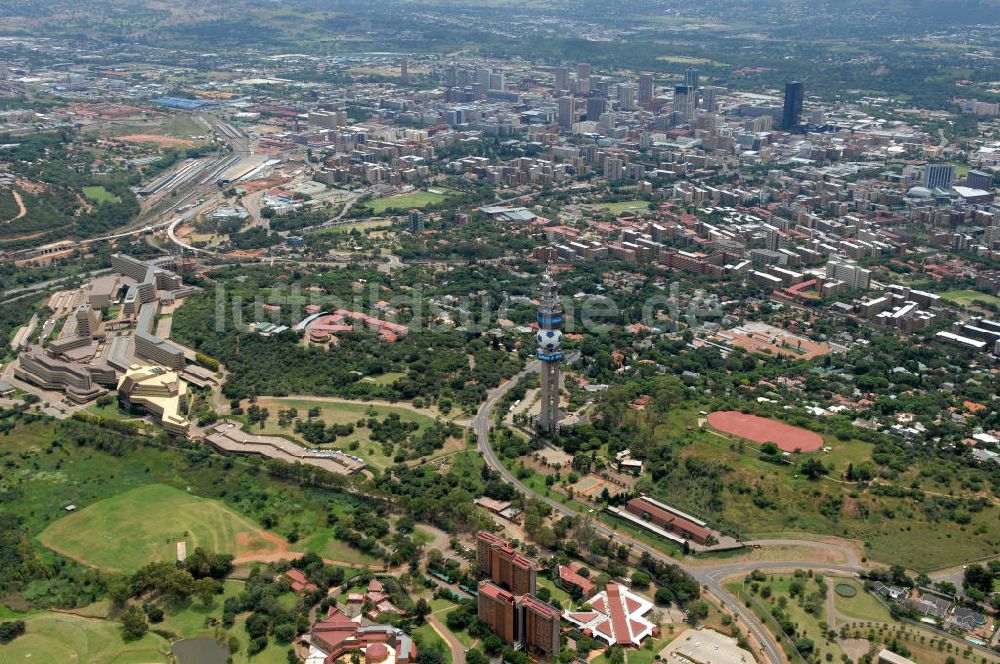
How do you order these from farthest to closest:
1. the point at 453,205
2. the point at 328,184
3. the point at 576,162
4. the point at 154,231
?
the point at 576,162
the point at 328,184
the point at 453,205
the point at 154,231

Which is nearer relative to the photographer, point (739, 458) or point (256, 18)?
point (739, 458)

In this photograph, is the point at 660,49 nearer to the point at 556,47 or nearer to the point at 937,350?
the point at 556,47

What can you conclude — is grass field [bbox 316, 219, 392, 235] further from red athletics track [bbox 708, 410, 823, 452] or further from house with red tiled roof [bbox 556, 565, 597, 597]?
house with red tiled roof [bbox 556, 565, 597, 597]

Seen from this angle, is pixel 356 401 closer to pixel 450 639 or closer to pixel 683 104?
pixel 450 639

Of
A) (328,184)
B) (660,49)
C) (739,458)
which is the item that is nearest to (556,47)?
(660,49)

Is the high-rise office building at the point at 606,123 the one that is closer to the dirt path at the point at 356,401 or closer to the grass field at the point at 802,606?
the dirt path at the point at 356,401

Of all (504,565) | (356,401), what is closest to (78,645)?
(504,565)

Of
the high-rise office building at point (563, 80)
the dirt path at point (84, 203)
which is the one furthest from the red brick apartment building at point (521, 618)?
the high-rise office building at point (563, 80)
